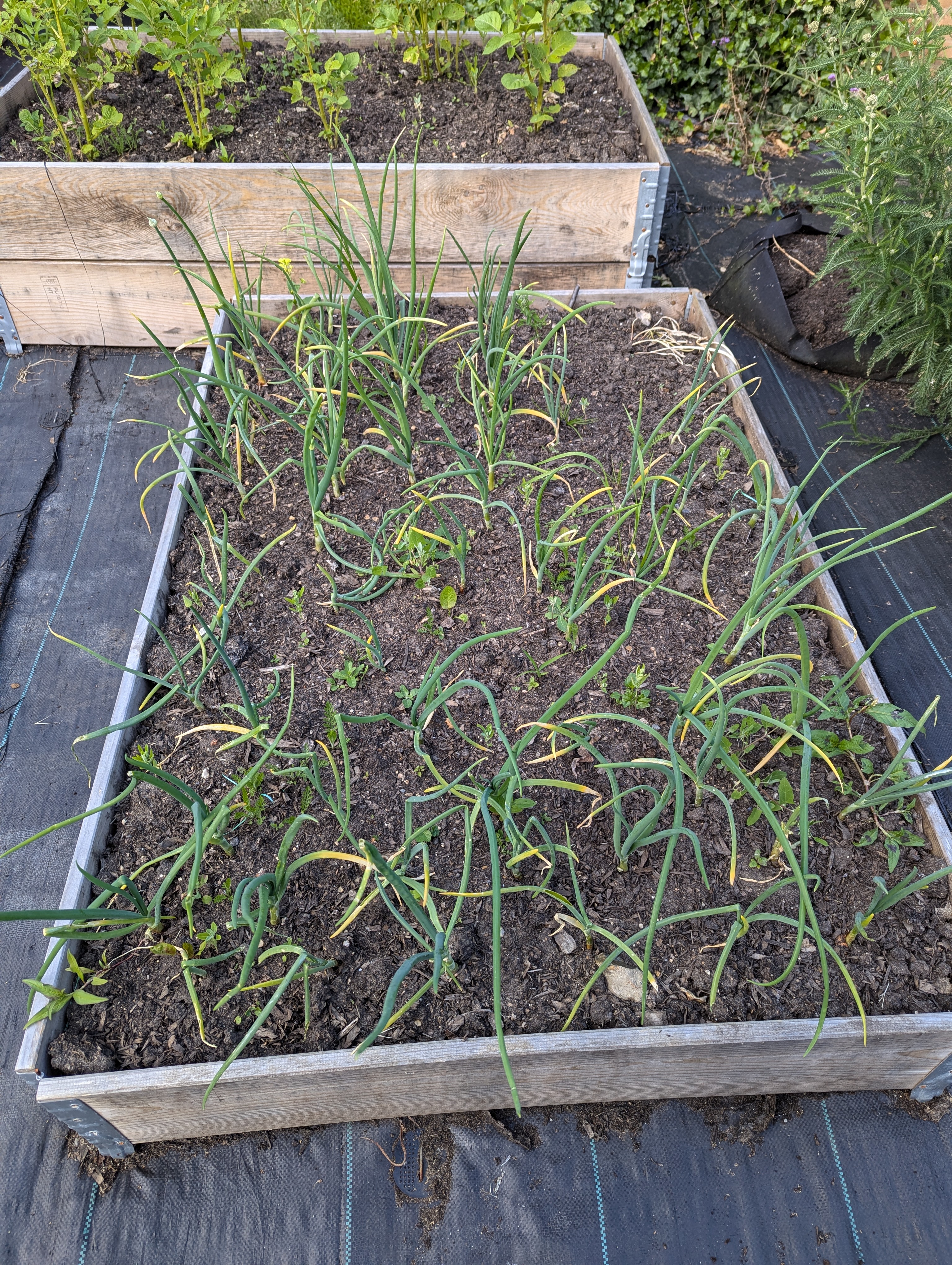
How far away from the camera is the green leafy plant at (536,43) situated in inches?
94.3

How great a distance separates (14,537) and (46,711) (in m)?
0.64

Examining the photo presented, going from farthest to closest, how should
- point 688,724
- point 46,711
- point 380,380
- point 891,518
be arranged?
point 891,518 < point 46,711 < point 380,380 < point 688,724

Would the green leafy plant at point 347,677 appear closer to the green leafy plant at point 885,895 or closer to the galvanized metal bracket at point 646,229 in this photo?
the green leafy plant at point 885,895

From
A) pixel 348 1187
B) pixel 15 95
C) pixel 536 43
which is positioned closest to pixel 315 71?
pixel 536 43

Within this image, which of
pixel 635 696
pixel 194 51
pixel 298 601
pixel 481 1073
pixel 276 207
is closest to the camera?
pixel 481 1073

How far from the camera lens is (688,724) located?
154 cm

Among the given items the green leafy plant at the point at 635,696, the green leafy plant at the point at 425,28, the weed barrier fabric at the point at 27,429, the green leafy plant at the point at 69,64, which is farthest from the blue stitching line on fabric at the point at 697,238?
the weed barrier fabric at the point at 27,429

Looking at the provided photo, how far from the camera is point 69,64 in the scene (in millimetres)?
2457

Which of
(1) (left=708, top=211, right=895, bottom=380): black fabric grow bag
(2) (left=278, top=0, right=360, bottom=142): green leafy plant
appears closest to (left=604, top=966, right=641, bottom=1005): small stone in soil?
(1) (left=708, top=211, right=895, bottom=380): black fabric grow bag

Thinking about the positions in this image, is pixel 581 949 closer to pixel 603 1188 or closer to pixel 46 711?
pixel 603 1188

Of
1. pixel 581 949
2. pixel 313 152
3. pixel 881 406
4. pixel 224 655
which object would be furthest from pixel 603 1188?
pixel 313 152

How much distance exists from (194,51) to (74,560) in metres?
1.62

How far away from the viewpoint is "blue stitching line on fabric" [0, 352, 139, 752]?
78.7 inches

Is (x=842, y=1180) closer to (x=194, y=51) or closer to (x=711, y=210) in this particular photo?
(x=194, y=51)
